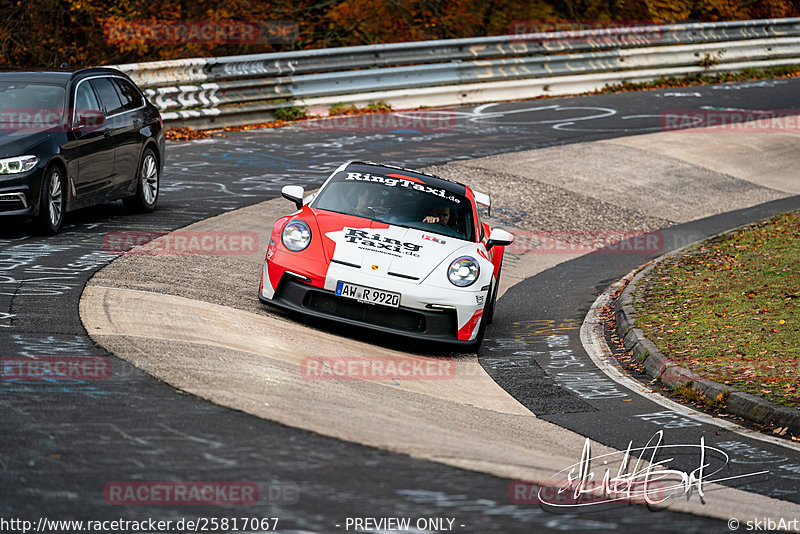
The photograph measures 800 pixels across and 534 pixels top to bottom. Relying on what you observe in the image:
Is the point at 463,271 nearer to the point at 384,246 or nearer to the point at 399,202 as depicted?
the point at 384,246

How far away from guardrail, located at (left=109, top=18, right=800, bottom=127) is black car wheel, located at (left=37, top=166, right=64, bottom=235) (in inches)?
321

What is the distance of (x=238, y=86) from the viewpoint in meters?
20.3

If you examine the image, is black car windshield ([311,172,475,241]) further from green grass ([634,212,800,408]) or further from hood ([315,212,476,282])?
green grass ([634,212,800,408])

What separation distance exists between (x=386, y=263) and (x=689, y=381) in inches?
107

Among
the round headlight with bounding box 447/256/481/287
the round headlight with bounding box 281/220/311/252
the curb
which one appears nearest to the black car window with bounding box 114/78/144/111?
the round headlight with bounding box 281/220/311/252

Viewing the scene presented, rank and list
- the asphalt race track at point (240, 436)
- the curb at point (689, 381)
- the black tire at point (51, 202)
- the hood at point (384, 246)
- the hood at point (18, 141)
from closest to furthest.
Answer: the asphalt race track at point (240, 436)
the curb at point (689, 381)
the hood at point (384, 246)
the hood at point (18, 141)
the black tire at point (51, 202)

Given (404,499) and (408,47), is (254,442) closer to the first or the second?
(404,499)

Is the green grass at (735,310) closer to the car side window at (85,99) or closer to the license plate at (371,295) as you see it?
the license plate at (371,295)

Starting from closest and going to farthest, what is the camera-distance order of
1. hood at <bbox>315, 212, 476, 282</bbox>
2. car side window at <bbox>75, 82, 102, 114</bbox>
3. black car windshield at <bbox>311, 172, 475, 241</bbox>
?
1. hood at <bbox>315, 212, 476, 282</bbox>
2. black car windshield at <bbox>311, 172, 475, 241</bbox>
3. car side window at <bbox>75, 82, 102, 114</bbox>

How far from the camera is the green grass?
8203mm

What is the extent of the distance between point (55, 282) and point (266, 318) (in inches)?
73.7

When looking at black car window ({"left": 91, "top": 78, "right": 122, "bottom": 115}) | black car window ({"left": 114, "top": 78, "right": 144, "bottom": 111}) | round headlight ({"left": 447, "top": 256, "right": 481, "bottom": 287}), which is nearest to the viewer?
round headlight ({"left": 447, "top": 256, "right": 481, "bottom": 287})

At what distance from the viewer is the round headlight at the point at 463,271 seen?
8.82 m

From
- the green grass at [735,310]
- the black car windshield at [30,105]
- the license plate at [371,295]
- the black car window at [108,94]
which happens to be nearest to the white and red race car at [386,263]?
the license plate at [371,295]
